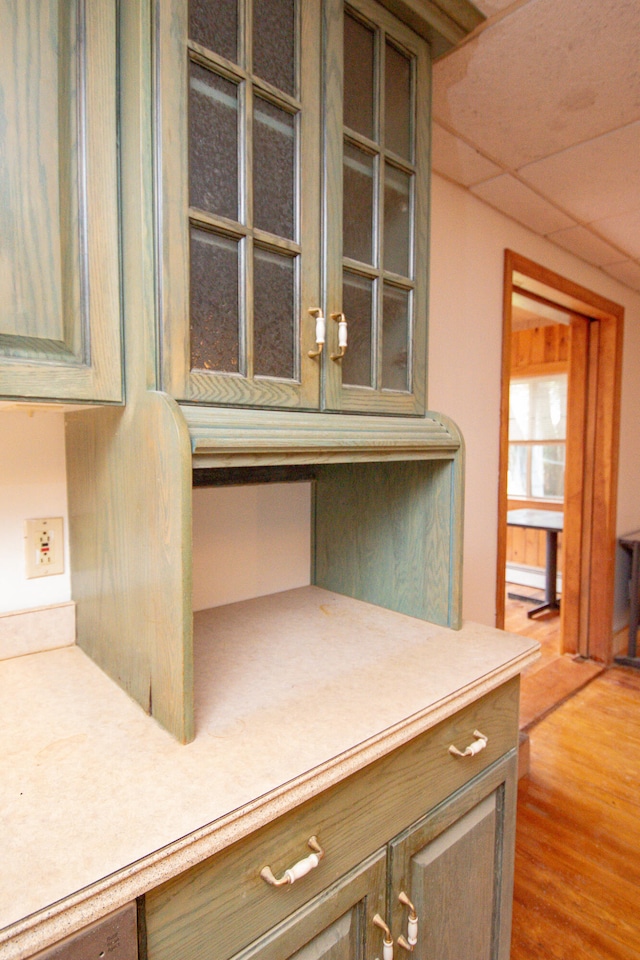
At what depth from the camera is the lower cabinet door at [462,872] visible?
94cm

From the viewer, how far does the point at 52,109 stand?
0.77 m

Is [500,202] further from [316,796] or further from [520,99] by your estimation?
[316,796]

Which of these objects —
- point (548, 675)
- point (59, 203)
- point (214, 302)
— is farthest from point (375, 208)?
point (548, 675)

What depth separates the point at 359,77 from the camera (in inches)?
42.1

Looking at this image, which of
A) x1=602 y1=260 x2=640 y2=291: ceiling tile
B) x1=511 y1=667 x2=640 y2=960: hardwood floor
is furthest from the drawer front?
x1=602 y1=260 x2=640 y2=291: ceiling tile

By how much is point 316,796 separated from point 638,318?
3562mm

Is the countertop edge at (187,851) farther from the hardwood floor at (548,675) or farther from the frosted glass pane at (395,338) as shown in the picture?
the hardwood floor at (548,675)

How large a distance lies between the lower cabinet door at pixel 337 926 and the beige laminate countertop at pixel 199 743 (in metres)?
0.19

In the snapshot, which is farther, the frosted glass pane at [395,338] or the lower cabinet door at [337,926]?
the frosted glass pane at [395,338]

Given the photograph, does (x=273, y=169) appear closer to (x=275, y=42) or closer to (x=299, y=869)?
(x=275, y=42)

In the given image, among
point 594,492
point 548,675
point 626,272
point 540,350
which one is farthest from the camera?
point 540,350

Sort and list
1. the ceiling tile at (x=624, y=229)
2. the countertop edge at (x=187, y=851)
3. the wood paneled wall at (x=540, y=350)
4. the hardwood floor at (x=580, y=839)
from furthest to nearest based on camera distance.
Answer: the wood paneled wall at (x=540, y=350), the ceiling tile at (x=624, y=229), the hardwood floor at (x=580, y=839), the countertop edge at (x=187, y=851)

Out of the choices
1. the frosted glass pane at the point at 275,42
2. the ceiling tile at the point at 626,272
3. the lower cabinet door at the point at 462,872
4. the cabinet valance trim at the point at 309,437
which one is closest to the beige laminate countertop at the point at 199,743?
the lower cabinet door at the point at 462,872

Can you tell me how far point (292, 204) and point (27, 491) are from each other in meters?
0.78
